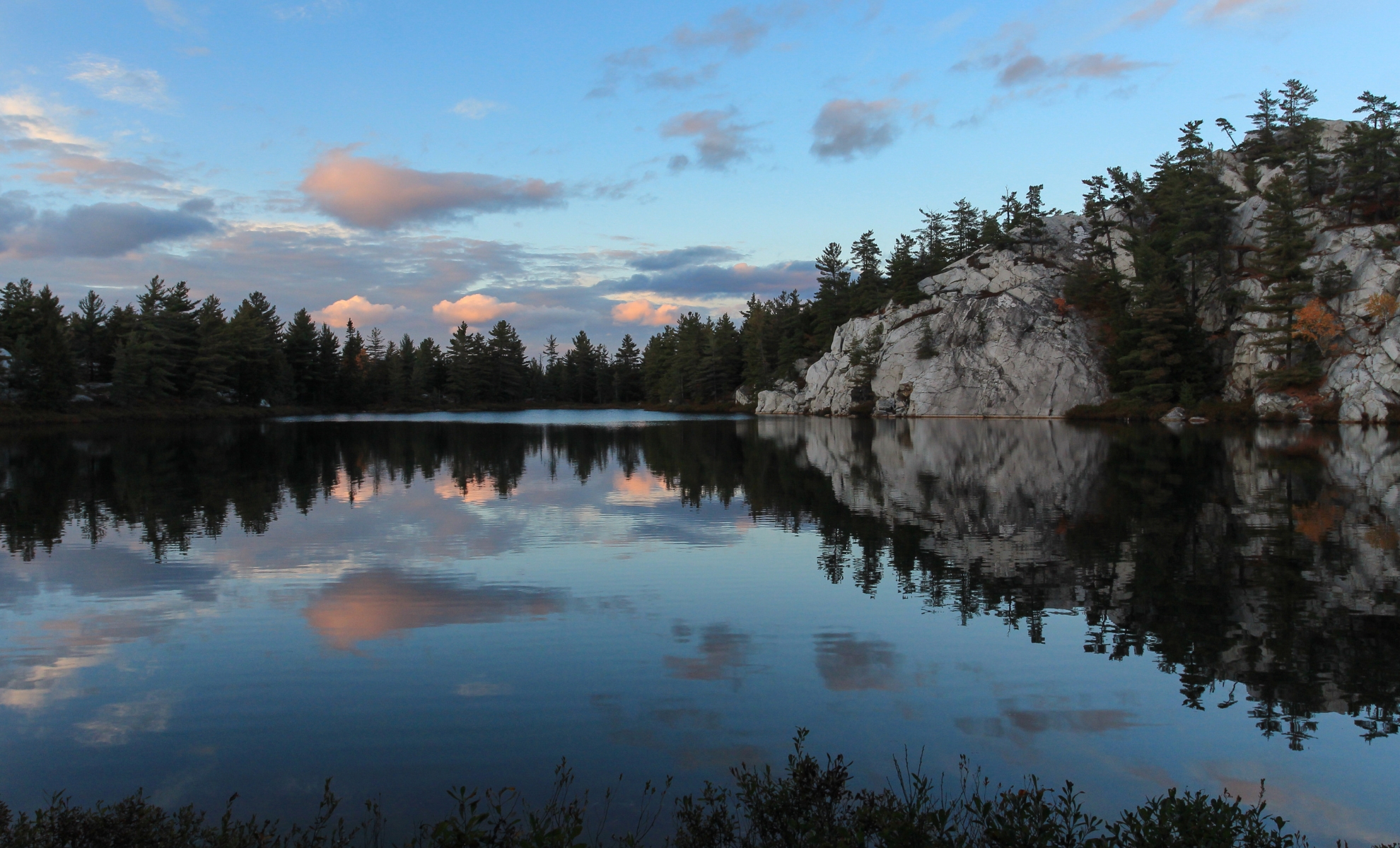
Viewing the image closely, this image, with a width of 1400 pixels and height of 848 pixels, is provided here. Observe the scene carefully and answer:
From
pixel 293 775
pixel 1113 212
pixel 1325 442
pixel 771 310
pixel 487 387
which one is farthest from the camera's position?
pixel 487 387

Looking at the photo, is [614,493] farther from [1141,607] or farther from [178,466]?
[178,466]

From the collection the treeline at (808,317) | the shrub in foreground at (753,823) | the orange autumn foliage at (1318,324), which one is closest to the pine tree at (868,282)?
the treeline at (808,317)

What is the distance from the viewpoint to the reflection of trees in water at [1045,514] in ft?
35.8

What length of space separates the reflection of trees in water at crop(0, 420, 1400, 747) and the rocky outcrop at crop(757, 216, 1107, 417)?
37883 millimetres

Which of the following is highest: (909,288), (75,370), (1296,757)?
(909,288)

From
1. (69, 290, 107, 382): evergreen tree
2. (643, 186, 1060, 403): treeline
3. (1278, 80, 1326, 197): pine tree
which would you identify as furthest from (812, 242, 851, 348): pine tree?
(69, 290, 107, 382): evergreen tree

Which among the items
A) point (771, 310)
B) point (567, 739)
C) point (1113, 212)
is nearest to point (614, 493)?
point (567, 739)

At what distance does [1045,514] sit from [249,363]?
119 meters

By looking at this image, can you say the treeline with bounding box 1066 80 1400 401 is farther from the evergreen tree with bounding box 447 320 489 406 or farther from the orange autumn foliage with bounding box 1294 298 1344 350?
the evergreen tree with bounding box 447 320 489 406

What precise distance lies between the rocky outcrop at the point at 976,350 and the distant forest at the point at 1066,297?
Result: 9.48ft

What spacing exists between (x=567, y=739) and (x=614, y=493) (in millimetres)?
20905

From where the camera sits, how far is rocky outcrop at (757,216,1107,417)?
91438 millimetres

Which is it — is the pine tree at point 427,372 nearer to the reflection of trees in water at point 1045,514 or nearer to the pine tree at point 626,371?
the pine tree at point 626,371

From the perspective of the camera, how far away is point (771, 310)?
5974 inches
